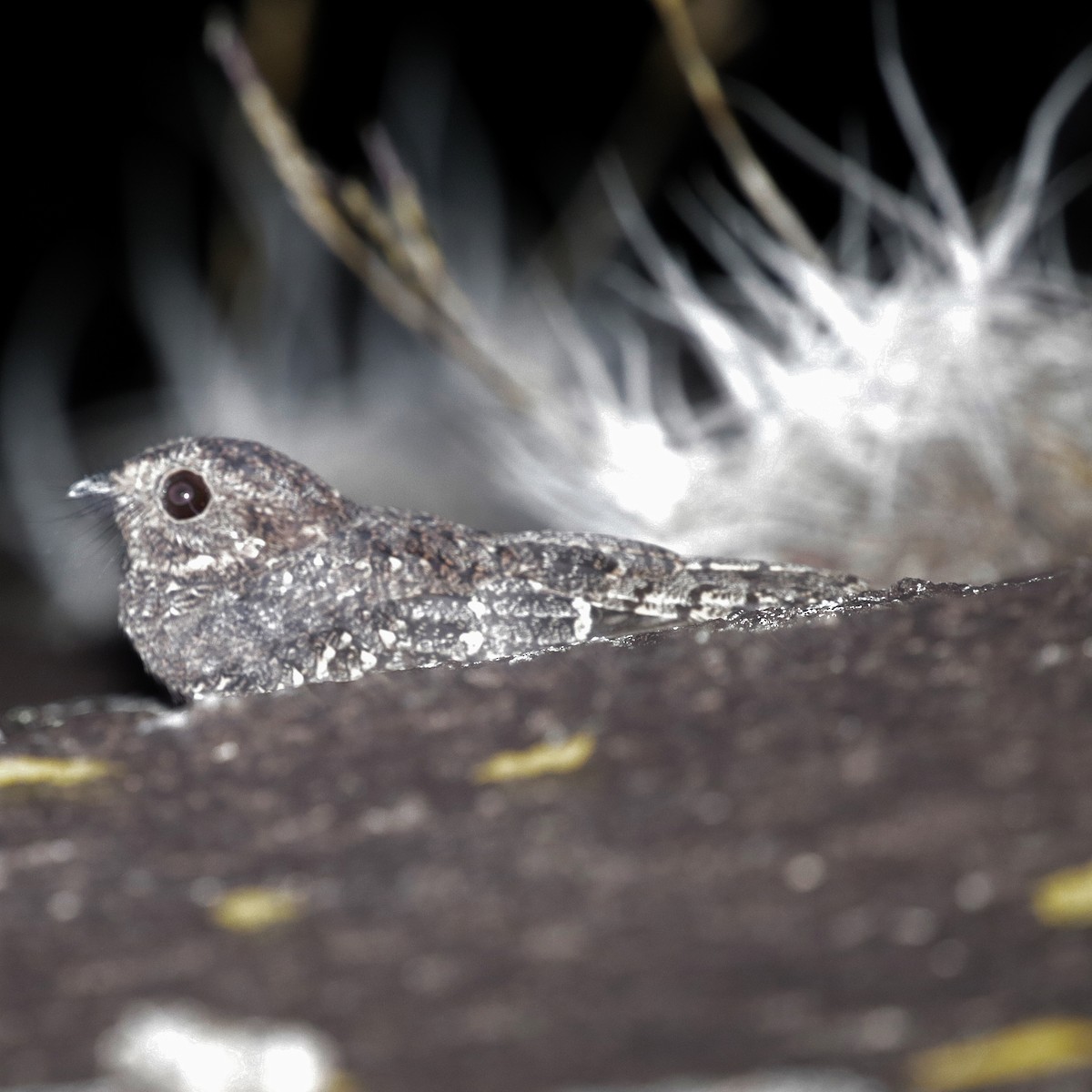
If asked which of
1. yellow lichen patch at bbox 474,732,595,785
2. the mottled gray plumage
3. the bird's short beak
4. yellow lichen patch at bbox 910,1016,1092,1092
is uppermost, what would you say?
the bird's short beak

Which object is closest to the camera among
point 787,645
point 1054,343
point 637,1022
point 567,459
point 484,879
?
point 637,1022

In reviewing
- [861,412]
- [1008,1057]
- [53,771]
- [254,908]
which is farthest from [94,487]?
[861,412]

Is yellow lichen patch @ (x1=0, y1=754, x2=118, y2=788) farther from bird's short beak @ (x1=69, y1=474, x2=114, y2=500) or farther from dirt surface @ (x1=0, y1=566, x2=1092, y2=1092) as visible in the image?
bird's short beak @ (x1=69, y1=474, x2=114, y2=500)

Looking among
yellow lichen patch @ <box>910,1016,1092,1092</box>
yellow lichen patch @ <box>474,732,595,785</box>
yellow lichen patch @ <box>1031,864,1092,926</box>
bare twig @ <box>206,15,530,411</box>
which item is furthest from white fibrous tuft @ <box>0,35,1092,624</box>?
yellow lichen patch @ <box>910,1016,1092,1092</box>

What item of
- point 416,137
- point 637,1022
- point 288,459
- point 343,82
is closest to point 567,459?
point 288,459

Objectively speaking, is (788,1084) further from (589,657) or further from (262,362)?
(262,362)

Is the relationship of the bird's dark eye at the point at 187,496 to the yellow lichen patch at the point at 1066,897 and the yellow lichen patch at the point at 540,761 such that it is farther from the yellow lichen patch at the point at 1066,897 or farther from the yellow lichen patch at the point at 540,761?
the yellow lichen patch at the point at 1066,897

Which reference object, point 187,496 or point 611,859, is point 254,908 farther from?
point 187,496
